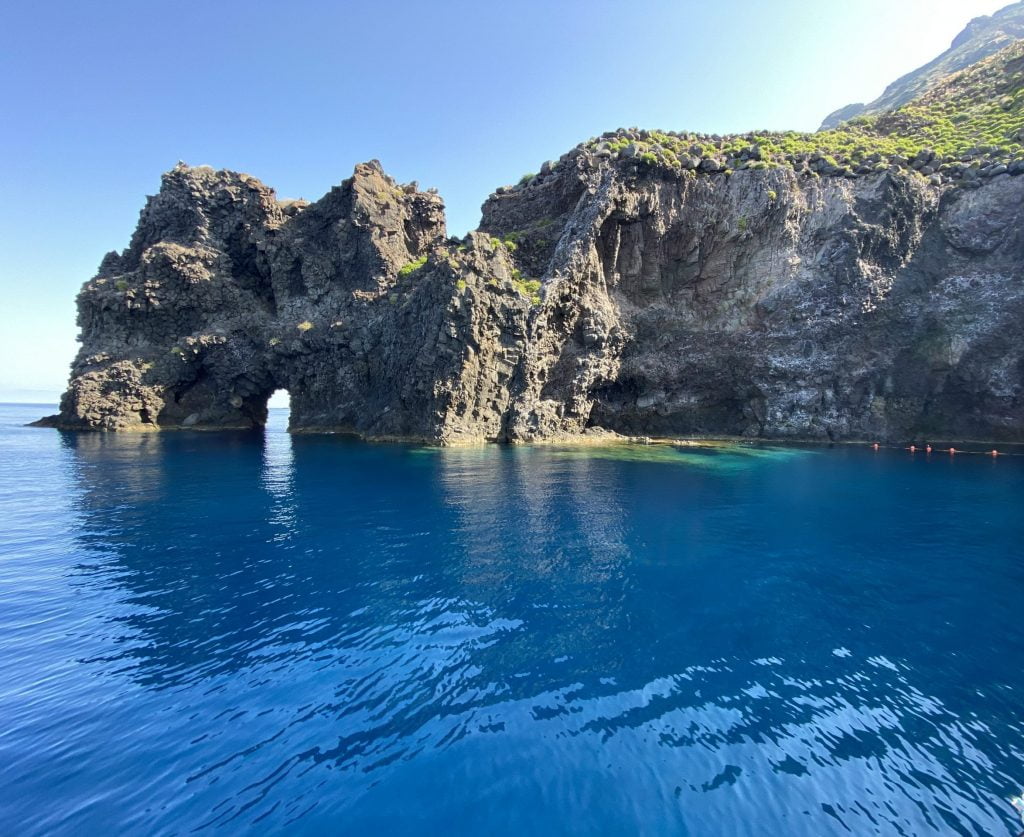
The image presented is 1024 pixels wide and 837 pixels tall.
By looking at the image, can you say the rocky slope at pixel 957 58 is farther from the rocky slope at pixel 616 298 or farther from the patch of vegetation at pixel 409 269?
the patch of vegetation at pixel 409 269

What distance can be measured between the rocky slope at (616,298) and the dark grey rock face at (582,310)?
0.25 m

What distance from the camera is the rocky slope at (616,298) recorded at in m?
49.8

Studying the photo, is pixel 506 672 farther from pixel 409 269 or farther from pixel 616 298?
pixel 409 269

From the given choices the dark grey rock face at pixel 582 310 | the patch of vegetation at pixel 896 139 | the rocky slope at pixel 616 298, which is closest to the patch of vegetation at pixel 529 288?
the rocky slope at pixel 616 298

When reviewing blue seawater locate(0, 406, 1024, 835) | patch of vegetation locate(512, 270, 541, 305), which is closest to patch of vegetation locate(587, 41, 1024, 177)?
patch of vegetation locate(512, 270, 541, 305)

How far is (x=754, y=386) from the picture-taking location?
55781mm

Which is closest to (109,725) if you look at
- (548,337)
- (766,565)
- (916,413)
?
(766,565)

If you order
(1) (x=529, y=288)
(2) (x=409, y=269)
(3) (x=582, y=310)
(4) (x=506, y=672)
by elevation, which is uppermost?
(2) (x=409, y=269)

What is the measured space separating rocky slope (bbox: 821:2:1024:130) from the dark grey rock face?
223ft

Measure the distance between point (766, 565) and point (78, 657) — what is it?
18880 mm

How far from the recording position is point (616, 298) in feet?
194

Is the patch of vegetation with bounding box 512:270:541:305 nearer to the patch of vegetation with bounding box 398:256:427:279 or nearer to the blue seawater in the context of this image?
the patch of vegetation with bounding box 398:256:427:279

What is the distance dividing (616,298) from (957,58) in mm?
143188

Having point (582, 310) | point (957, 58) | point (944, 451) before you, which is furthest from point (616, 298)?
point (957, 58)
